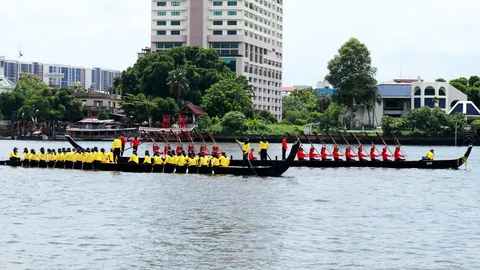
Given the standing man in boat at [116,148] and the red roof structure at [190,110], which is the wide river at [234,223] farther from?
the red roof structure at [190,110]

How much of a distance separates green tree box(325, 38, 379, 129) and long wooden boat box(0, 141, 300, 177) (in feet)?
205

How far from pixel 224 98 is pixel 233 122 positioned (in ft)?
17.3

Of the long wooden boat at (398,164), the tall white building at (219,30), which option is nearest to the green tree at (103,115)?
the tall white building at (219,30)

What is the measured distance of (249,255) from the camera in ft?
80.0

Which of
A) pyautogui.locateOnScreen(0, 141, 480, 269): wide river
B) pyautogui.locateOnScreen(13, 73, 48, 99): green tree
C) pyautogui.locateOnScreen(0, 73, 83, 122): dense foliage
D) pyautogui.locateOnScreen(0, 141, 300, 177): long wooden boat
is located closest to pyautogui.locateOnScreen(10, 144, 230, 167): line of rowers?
pyautogui.locateOnScreen(0, 141, 300, 177): long wooden boat

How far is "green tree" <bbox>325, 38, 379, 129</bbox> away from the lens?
10894cm

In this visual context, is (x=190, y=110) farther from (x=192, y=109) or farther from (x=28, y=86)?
(x=28, y=86)

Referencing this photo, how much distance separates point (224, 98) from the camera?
113250 millimetres

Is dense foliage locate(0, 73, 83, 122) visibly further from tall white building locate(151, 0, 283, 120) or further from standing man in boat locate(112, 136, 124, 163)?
standing man in boat locate(112, 136, 124, 163)

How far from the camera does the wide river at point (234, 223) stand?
78.5 ft

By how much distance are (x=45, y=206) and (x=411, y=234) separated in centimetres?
1510

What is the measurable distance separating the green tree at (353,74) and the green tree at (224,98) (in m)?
12.4

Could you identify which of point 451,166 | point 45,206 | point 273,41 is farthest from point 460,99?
point 45,206

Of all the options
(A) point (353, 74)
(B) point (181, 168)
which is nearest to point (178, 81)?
(A) point (353, 74)
